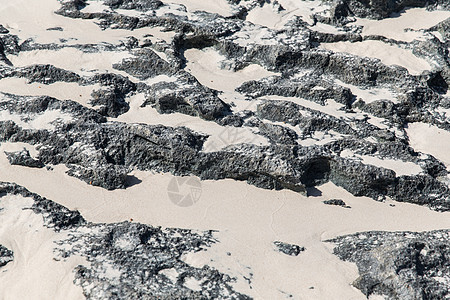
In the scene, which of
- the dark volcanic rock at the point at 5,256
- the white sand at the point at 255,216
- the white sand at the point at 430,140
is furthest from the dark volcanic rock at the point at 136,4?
the dark volcanic rock at the point at 5,256

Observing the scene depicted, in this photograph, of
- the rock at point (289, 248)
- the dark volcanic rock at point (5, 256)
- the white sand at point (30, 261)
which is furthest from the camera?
the rock at point (289, 248)

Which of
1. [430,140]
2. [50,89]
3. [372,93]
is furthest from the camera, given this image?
[372,93]

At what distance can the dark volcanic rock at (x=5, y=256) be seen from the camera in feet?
17.5

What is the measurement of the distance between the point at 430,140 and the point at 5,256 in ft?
18.5

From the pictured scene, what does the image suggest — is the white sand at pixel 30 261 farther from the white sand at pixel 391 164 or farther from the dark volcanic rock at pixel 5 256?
the white sand at pixel 391 164

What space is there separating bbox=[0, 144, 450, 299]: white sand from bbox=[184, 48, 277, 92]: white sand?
2.06 metres

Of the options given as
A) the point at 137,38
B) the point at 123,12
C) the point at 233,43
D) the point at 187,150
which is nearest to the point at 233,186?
the point at 187,150

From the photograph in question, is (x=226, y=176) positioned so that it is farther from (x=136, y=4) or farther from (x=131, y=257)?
(x=136, y=4)

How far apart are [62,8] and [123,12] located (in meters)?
1.10

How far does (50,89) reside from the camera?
756cm

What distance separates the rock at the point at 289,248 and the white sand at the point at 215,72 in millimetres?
2961

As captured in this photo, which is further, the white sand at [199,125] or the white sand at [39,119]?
the white sand at [39,119]

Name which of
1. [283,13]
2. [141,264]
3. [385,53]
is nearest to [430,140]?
[385,53]

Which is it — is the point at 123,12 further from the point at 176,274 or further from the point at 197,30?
the point at 176,274
